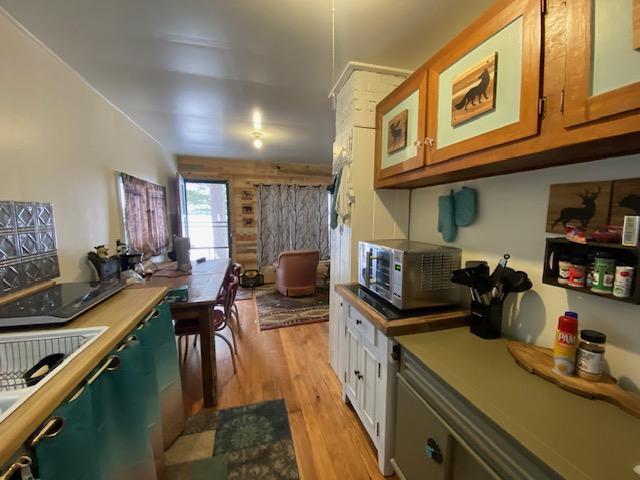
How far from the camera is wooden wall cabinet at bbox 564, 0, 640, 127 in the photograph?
0.64 metres

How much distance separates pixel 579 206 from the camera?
0.99m

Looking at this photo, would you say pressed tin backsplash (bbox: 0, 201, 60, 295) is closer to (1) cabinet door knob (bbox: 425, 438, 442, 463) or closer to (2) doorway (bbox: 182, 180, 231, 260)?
(1) cabinet door knob (bbox: 425, 438, 442, 463)

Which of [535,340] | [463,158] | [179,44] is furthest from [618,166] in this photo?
[179,44]

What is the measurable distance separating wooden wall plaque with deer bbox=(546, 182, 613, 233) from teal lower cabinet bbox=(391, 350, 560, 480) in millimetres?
790

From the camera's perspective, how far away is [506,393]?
0.84m

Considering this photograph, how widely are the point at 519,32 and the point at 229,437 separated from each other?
2.45 meters

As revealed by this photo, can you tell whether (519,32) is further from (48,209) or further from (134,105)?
(134,105)

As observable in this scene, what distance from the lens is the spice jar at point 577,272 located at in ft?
3.02

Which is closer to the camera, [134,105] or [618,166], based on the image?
[618,166]

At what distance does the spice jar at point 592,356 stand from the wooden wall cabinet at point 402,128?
0.96 metres

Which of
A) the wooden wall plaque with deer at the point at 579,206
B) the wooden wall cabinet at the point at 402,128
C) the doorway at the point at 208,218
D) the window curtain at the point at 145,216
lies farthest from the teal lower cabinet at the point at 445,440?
the doorway at the point at 208,218

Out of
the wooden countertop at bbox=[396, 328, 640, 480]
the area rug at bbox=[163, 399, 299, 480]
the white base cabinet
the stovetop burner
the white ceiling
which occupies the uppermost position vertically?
the white ceiling

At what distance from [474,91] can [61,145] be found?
2.41 m

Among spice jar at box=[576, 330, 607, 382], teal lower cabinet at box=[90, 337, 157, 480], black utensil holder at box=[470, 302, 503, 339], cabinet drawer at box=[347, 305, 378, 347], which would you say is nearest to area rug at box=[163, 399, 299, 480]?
teal lower cabinet at box=[90, 337, 157, 480]
